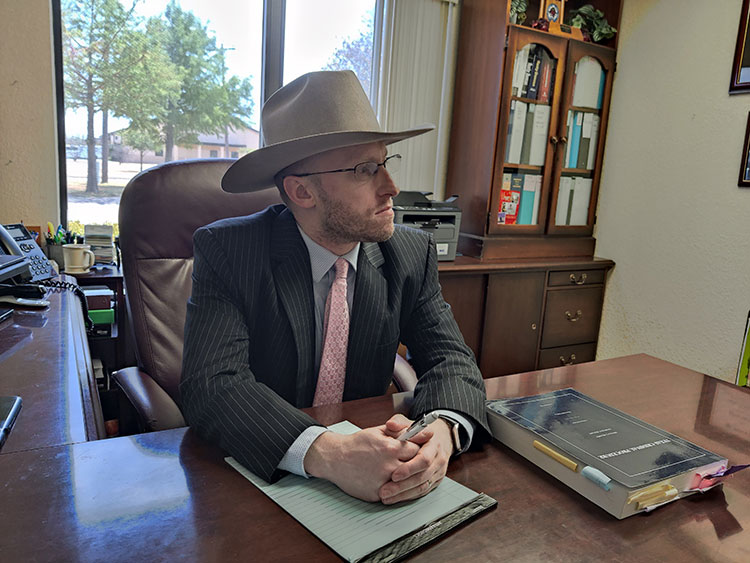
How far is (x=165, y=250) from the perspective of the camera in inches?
56.8

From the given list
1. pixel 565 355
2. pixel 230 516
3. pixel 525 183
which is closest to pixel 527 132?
pixel 525 183

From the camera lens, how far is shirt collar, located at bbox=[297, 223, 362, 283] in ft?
3.93

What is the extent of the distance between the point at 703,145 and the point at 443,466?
2.65 m

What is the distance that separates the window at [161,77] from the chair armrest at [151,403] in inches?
62.4

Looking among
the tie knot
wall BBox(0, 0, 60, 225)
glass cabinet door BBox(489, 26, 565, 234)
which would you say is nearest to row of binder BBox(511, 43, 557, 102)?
glass cabinet door BBox(489, 26, 565, 234)

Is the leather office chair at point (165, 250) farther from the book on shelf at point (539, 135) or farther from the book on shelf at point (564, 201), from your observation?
the book on shelf at point (564, 201)

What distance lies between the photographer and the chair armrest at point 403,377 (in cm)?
136

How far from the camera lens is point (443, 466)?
0.78m

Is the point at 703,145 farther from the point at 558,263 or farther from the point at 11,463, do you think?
the point at 11,463

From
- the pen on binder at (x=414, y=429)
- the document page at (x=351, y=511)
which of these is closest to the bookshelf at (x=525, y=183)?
the pen on binder at (x=414, y=429)

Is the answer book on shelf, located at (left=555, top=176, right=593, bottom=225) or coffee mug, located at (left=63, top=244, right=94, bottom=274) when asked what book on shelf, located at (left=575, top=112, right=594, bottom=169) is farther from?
coffee mug, located at (left=63, top=244, right=94, bottom=274)

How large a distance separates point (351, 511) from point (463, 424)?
265mm

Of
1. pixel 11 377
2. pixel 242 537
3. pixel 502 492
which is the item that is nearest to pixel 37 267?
pixel 11 377

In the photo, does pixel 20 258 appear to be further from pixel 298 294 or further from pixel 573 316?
pixel 573 316
